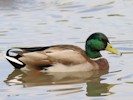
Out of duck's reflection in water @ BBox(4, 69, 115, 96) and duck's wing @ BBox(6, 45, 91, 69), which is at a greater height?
duck's wing @ BBox(6, 45, 91, 69)

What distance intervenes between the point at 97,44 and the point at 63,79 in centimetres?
116

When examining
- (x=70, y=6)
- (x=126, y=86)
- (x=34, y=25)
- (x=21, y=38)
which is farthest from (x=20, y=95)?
(x=70, y=6)

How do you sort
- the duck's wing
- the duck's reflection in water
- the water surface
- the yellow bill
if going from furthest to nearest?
the yellow bill, the duck's wing, the duck's reflection in water, the water surface

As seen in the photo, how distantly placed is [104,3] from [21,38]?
439cm

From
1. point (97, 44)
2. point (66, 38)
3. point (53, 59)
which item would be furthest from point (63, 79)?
point (66, 38)

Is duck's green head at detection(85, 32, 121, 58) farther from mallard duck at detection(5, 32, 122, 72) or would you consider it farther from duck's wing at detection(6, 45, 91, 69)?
duck's wing at detection(6, 45, 91, 69)

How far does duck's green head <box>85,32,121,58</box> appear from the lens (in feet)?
40.3

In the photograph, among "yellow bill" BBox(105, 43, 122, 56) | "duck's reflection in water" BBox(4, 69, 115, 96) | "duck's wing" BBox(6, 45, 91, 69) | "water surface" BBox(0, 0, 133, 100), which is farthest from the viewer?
"yellow bill" BBox(105, 43, 122, 56)

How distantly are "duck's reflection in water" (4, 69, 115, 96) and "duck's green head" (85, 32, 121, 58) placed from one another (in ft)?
1.57

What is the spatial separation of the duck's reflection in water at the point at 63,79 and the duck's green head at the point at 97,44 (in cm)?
48

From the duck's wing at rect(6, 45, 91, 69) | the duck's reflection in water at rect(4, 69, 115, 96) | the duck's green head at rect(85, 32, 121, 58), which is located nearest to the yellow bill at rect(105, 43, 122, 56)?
the duck's green head at rect(85, 32, 121, 58)

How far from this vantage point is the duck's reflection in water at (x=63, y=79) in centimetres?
1078

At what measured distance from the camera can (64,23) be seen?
15641mm

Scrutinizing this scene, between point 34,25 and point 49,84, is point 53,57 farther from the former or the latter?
point 34,25
